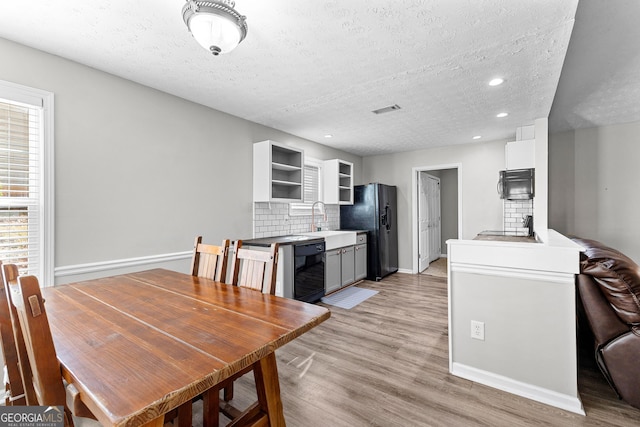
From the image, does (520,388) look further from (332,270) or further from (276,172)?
(276,172)

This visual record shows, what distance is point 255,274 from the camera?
176cm

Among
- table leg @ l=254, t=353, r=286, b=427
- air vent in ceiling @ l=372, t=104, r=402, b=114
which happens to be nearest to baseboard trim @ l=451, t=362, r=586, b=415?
table leg @ l=254, t=353, r=286, b=427

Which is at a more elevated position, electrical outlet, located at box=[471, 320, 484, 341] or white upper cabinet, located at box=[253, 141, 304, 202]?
white upper cabinet, located at box=[253, 141, 304, 202]

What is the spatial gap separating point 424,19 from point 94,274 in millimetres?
3117

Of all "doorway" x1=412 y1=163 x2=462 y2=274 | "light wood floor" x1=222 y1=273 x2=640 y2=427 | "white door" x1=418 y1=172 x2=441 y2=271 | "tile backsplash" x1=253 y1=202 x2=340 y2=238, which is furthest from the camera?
"white door" x1=418 y1=172 x2=441 y2=271

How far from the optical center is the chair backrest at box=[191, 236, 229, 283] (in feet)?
6.41

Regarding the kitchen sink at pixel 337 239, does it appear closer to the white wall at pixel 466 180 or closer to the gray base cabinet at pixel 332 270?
the gray base cabinet at pixel 332 270

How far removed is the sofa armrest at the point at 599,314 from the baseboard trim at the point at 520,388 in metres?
0.41

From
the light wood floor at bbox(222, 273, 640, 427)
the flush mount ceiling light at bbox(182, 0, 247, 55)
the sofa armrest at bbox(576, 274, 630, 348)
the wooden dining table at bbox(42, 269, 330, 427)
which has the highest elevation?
the flush mount ceiling light at bbox(182, 0, 247, 55)

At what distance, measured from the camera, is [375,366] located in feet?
7.66

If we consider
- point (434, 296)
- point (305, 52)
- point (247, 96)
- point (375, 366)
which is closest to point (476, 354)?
point (375, 366)

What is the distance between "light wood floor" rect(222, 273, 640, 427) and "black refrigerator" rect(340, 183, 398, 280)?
2.13 metres

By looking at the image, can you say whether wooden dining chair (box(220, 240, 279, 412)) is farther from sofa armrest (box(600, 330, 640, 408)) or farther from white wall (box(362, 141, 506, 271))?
white wall (box(362, 141, 506, 271))

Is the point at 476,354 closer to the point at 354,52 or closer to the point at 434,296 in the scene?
the point at 434,296
